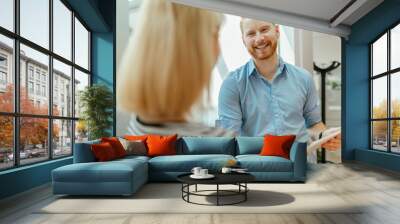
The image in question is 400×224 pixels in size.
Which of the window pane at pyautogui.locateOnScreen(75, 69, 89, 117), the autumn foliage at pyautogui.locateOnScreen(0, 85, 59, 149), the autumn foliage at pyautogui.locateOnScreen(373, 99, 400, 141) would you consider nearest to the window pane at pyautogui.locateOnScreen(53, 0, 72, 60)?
the window pane at pyautogui.locateOnScreen(75, 69, 89, 117)

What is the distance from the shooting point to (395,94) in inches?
322

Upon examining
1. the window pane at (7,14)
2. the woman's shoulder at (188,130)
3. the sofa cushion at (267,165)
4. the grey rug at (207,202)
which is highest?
the window pane at (7,14)

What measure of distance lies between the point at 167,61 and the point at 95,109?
175 cm

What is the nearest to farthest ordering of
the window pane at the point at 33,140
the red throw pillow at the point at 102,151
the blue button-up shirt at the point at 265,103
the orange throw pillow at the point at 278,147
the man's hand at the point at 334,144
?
the window pane at the point at 33,140, the red throw pillow at the point at 102,151, the orange throw pillow at the point at 278,147, the blue button-up shirt at the point at 265,103, the man's hand at the point at 334,144

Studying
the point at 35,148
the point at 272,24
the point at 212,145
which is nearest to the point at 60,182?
the point at 35,148

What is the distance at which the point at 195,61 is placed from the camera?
27.1 ft

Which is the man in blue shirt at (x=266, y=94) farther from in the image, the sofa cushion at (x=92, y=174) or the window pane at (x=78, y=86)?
the sofa cushion at (x=92, y=174)

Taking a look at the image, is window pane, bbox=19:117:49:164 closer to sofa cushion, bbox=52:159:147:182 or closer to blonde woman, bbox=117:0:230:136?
sofa cushion, bbox=52:159:147:182

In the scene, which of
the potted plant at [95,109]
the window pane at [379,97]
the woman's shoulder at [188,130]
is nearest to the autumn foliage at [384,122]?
the window pane at [379,97]

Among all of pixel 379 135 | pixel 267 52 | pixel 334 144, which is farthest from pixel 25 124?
pixel 379 135

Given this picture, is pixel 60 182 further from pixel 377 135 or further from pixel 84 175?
pixel 377 135

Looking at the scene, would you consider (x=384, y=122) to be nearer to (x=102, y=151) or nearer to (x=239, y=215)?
(x=239, y=215)

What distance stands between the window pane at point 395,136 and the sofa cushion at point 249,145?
295 centimetres

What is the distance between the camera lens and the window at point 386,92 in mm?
8094
